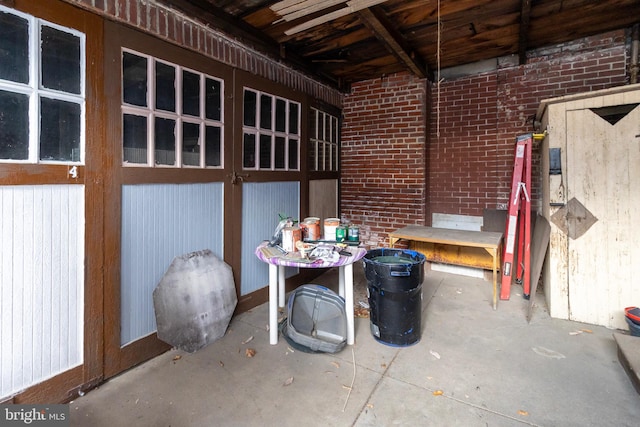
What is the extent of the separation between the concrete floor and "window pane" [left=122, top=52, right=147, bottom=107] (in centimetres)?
194

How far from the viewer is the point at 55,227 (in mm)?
1900

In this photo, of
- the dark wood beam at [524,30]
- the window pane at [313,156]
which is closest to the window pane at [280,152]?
the window pane at [313,156]

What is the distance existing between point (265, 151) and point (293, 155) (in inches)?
20.1

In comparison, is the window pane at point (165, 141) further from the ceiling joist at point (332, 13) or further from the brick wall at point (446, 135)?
the brick wall at point (446, 135)

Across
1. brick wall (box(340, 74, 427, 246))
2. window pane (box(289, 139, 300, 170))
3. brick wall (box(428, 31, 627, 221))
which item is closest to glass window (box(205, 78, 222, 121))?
window pane (box(289, 139, 300, 170))

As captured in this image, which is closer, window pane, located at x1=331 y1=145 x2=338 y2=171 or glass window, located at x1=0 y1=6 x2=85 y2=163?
glass window, located at x1=0 y1=6 x2=85 y2=163

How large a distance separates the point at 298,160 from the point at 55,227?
2.54 metres

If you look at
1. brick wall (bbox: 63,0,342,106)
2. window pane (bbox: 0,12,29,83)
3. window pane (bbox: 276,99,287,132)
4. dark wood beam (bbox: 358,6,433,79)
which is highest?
dark wood beam (bbox: 358,6,433,79)

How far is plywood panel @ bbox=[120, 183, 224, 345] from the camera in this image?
7.43 feet

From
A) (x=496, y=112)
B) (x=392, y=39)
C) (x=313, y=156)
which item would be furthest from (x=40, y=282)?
(x=496, y=112)

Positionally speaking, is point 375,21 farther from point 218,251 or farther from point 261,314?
point 261,314

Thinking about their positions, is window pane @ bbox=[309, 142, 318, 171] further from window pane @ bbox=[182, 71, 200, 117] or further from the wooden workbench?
window pane @ bbox=[182, 71, 200, 117]

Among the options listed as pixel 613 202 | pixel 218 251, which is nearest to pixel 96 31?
pixel 218 251

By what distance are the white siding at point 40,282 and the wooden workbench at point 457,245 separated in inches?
116
